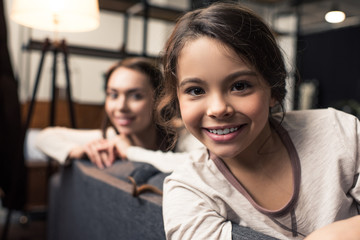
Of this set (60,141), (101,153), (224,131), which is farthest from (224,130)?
Result: (60,141)

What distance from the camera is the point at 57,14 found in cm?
204

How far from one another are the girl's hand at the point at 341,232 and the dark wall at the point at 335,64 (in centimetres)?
488

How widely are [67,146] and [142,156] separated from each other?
52cm

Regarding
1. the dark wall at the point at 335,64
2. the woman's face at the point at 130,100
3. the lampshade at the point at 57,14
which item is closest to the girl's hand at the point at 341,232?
the woman's face at the point at 130,100

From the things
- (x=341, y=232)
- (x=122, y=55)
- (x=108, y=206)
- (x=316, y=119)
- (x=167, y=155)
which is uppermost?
(x=122, y=55)

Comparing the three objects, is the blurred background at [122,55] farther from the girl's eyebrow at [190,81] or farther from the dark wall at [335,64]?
the girl's eyebrow at [190,81]

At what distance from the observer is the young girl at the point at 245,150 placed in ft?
2.59

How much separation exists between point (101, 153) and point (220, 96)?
96 centimetres

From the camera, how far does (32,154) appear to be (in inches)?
131

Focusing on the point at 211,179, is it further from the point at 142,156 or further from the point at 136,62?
the point at 136,62

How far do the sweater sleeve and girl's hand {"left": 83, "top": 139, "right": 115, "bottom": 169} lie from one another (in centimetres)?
20

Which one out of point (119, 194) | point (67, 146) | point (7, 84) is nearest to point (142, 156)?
point (119, 194)

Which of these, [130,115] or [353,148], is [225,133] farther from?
[130,115]

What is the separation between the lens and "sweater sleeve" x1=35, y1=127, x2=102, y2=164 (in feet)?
6.18
